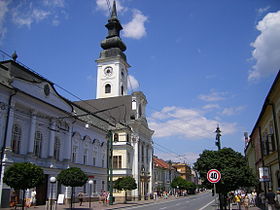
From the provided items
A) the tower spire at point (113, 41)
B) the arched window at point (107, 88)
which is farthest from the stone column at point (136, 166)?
the tower spire at point (113, 41)

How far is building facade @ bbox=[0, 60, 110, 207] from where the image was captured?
2458 centimetres

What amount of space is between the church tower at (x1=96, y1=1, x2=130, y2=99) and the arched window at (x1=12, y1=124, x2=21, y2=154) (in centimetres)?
4148

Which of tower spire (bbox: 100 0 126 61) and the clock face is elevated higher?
tower spire (bbox: 100 0 126 61)

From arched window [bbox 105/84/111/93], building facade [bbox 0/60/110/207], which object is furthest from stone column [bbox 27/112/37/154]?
arched window [bbox 105/84/111/93]

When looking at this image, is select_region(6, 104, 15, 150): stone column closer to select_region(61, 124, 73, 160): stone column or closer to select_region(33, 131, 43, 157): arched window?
select_region(33, 131, 43, 157): arched window

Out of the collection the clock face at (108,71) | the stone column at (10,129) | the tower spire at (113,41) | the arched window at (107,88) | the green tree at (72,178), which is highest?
the tower spire at (113,41)

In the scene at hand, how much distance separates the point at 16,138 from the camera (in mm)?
26219

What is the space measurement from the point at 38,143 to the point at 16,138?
3268 millimetres

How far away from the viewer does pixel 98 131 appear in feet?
140

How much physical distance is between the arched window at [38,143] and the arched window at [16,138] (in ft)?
7.61

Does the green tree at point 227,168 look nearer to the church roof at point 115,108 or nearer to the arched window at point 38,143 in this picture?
the arched window at point 38,143

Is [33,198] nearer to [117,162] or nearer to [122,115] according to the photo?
[117,162]

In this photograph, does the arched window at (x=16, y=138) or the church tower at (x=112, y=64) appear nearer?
the arched window at (x=16, y=138)

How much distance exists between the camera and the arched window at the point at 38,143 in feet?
94.1
